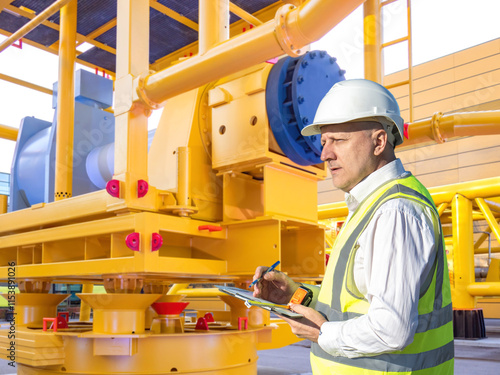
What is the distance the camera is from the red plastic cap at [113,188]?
2723mm

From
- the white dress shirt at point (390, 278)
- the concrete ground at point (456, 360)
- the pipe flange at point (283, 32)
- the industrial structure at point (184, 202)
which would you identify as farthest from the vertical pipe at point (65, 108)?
the white dress shirt at point (390, 278)

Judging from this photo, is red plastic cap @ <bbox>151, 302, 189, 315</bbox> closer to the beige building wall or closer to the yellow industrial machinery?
the yellow industrial machinery

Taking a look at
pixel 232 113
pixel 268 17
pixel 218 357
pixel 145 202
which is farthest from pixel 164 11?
pixel 218 357

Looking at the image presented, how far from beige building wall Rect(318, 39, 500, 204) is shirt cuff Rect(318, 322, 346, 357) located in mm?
13753

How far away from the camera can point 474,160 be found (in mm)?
14773

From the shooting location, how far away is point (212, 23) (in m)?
2.93

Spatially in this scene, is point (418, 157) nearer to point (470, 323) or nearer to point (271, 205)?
point (470, 323)

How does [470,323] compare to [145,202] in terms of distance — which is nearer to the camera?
[145,202]

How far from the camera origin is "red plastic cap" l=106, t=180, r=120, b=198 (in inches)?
107

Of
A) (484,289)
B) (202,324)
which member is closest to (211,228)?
(202,324)

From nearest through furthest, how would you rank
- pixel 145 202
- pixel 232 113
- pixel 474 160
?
pixel 145 202 < pixel 232 113 < pixel 474 160

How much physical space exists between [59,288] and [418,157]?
12239mm

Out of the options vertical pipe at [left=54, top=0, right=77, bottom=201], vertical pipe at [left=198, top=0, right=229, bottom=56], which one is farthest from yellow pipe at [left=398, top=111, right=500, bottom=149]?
vertical pipe at [left=54, top=0, right=77, bottom=201]

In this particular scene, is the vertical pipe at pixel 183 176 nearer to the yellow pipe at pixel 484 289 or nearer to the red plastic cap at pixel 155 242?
the red plastic cap at pixel 155 242
